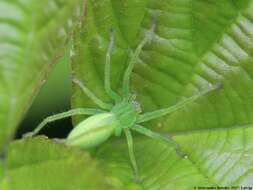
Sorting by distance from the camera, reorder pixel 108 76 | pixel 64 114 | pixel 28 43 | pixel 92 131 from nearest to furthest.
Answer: pixel 28 43 < pixel 92 131 < pixel 108 76 < pixel 64 114

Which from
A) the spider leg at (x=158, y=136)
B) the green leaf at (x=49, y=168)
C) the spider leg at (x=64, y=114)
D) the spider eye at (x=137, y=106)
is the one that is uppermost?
the spider eye at (x=137, y=106)

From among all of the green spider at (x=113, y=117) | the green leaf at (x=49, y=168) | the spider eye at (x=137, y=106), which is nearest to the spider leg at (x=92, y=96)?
the green spider at (x=113, y=117)

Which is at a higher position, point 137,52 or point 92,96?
point 137,52

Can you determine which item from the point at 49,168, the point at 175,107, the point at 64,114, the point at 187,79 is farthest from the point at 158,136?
the point at 49,168

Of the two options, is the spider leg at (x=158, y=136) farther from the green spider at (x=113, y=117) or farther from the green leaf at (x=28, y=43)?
the green leaf at (x=28, y=43)

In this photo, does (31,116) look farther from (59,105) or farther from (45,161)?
(45,161)

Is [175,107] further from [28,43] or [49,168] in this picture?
[28,43]
